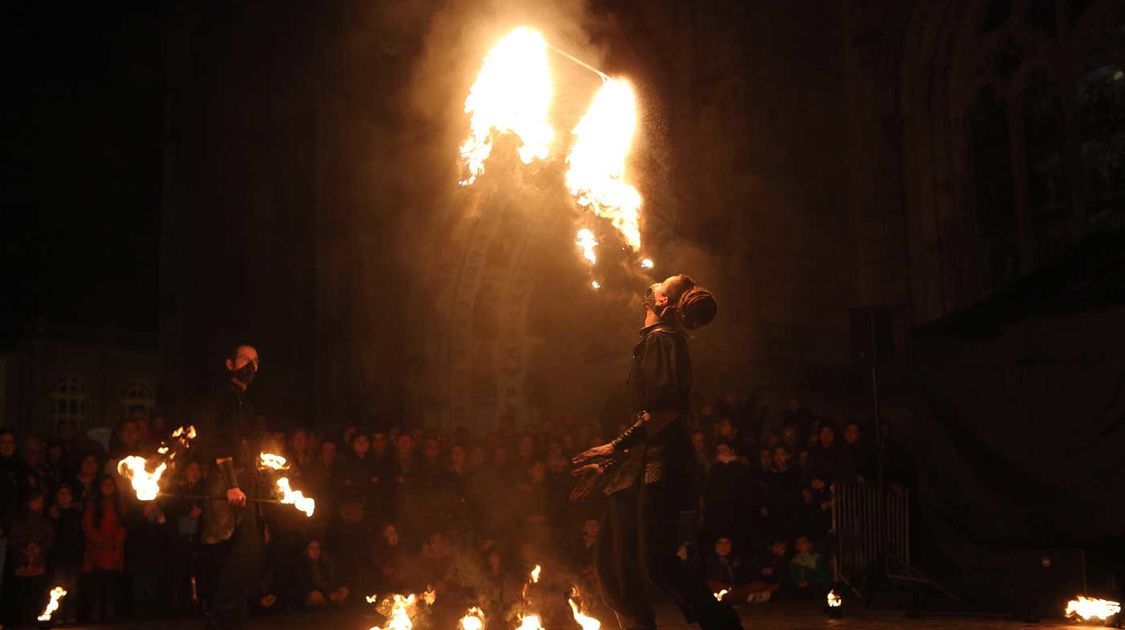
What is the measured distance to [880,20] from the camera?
14.4 meters

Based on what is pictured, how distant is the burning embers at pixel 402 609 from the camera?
7.95 metres

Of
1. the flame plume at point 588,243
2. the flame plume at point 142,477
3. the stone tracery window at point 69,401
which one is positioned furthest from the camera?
the stone tracery window at point 69,401

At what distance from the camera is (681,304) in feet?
20.8

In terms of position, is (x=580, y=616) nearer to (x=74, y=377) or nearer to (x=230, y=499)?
(x=230, y=499)

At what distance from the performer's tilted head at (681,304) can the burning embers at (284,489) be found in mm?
2675

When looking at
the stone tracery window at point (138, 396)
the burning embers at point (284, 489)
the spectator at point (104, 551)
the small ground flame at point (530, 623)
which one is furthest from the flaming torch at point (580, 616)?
the stone tracery window at point (138, 396)

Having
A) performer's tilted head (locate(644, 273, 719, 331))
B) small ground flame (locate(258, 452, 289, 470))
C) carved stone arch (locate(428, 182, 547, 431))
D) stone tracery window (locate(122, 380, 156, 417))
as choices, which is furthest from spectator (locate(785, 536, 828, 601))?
stone tracery window (locate(122, 380, 156, 417))

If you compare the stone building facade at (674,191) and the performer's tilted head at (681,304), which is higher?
the stone building facade at (674,191)

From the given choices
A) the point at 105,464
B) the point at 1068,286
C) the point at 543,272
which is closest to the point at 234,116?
the point at 543,272

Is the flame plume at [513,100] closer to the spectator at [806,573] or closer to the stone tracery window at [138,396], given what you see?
the spectator at [806,573]

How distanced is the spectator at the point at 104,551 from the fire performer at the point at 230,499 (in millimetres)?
3673

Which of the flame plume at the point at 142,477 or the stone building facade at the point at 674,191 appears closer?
the flame plume at the point at 142,477

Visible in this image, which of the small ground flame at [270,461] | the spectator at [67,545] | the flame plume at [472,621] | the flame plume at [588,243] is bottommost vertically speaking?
the flame plume at [472,621]

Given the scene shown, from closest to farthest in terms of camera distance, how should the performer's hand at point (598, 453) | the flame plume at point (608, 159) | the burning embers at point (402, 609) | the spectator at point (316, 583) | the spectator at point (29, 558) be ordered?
the performer's hand at point (598, 453) < the burning embers at point (402, 609) < the spectator at point (29, 558) < the spectator at point (316, 583) < the flame plume at point (608, 159)
